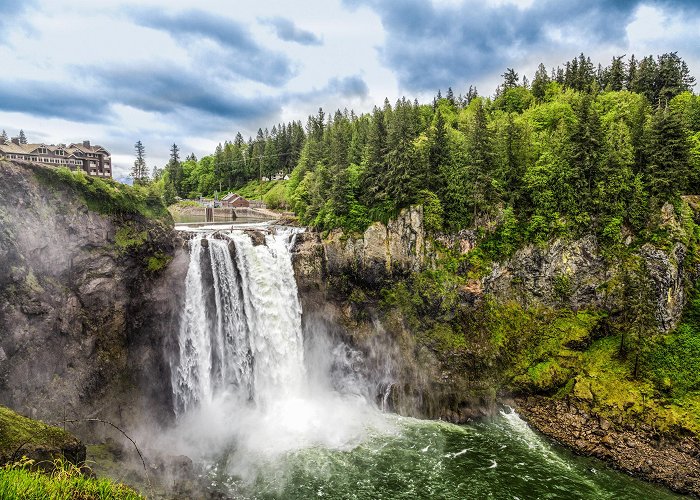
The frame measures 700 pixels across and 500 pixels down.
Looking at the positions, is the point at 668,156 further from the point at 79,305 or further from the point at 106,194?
the point at 79,305

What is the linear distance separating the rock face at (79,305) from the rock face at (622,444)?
27969 mm

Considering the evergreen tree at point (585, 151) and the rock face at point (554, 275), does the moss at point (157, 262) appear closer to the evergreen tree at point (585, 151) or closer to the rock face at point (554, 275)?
the rock face at point (554, 275)

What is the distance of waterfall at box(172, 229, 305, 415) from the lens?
3066 centimetres

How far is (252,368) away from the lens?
32.4 metres

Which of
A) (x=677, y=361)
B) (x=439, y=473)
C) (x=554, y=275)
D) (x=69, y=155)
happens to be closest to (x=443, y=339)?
(x=554, y=275)

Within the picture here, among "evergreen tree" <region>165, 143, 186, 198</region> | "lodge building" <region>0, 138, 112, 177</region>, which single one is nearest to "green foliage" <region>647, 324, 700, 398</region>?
"lodge building" <region>0, 138, 112, 177</region>

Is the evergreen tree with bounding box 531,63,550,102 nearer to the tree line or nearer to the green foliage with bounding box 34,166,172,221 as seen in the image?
the tree line

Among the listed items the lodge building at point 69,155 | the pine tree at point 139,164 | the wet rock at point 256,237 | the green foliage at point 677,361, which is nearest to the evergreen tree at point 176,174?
the pine tree at point 139,164

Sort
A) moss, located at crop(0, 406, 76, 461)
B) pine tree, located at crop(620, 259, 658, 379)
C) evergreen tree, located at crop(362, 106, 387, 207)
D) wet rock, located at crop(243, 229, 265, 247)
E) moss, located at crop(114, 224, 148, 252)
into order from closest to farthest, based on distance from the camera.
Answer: moss, located at crop(0, 406, 76, 461)
moss, located at crop(114, 224, 148, 252)
pine tree, located at crop(620, 259, 658, 379)
wet rock, located at crop(243, 229, 265, 247)
evergreen tree, located at crop(362, 106, 387, 207)

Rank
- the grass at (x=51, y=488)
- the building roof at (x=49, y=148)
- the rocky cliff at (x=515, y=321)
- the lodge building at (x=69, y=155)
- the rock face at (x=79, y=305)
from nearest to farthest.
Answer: the grass at (x=51, y=488)
the rock face at (x=79, y=305)
the rocky cliff at (x=515, y=321)
the building roof at (x=49, y=148)
the lodge building at (x=69, y=155)

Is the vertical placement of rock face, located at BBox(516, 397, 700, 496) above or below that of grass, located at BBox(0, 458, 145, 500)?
below

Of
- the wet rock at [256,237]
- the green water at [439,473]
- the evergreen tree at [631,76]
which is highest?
the evergreen tree at [631,76]

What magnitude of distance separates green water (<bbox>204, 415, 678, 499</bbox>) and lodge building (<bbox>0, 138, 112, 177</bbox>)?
38351mm

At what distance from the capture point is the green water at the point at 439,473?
23000mm
